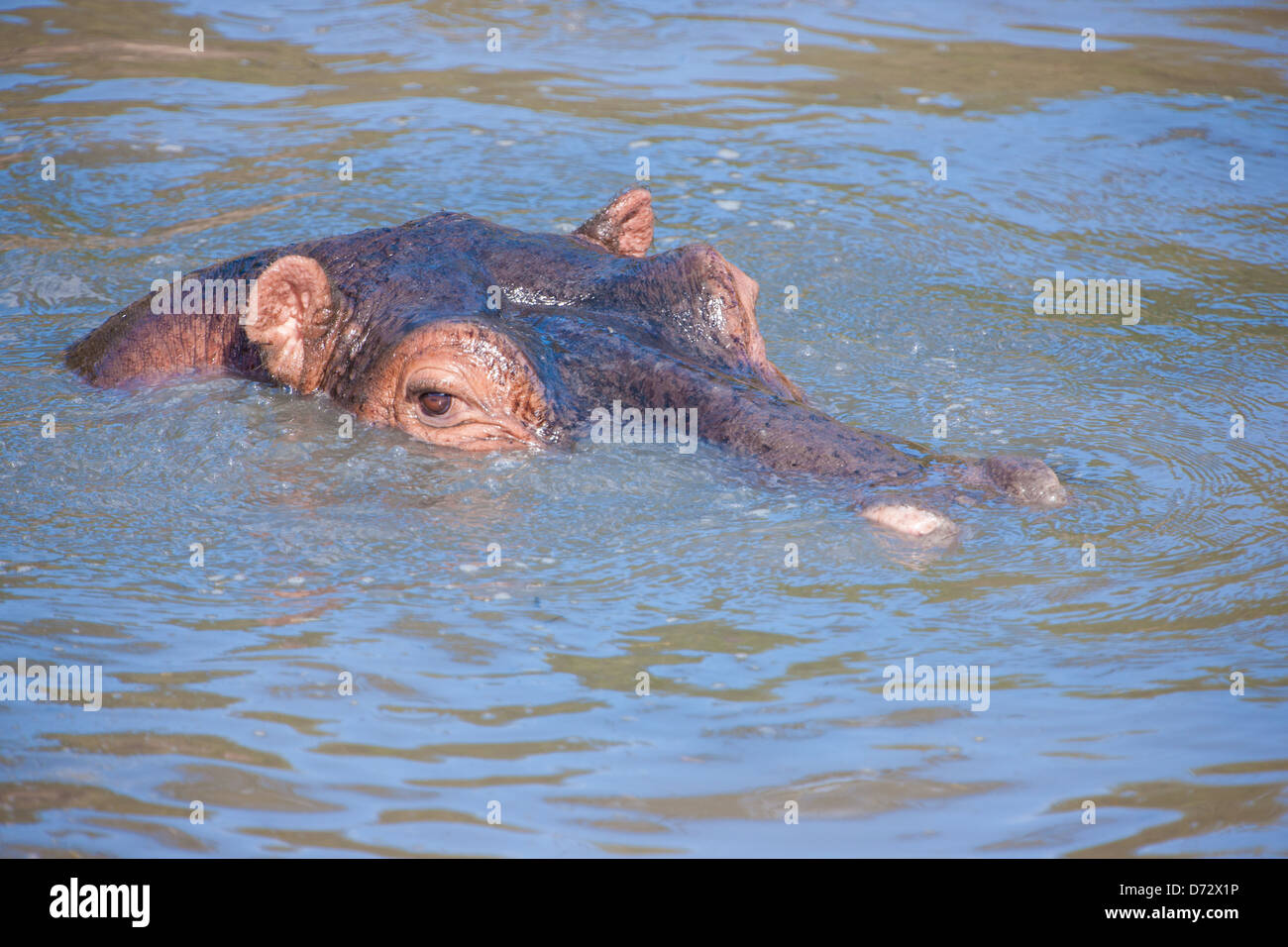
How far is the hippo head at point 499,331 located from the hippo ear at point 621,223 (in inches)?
18.0

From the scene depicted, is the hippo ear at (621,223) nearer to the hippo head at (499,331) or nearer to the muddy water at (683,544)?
the hippo head at (499,331)

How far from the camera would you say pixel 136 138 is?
11.0m

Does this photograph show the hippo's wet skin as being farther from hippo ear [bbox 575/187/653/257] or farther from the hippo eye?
hippo ear [bbox 575/187/653/257]

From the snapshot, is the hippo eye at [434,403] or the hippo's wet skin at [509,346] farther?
the hippo eye at [434,403]

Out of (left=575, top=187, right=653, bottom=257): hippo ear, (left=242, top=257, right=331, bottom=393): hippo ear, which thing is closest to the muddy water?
(left=242, top=257, right=331, bottom=393): hippo ear

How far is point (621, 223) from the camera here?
7539mm

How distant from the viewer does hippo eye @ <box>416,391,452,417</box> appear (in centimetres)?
624

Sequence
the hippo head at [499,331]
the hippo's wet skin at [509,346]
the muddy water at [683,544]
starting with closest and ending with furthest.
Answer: the muddy water at [683,544] < the hippo's wet skin at [509,346] < the hippo head at [499,331]

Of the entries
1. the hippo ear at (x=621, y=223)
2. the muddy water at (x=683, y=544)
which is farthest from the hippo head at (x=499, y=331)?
the hippo ear at (x=621, y=223)

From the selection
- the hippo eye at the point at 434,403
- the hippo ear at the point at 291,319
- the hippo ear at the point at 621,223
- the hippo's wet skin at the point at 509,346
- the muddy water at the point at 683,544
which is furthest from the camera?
the hippo ear at the point at 621,223

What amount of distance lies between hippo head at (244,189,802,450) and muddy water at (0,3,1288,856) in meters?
0.23

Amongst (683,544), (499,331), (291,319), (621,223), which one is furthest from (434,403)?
(621,223)

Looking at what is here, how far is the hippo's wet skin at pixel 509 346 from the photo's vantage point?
591cm
